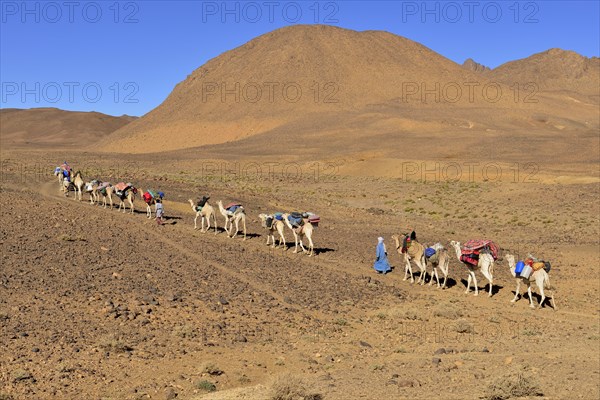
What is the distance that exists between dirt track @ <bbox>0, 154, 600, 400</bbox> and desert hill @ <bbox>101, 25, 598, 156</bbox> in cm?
6857

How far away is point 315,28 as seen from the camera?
153m

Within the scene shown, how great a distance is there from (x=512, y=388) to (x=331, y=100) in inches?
4524

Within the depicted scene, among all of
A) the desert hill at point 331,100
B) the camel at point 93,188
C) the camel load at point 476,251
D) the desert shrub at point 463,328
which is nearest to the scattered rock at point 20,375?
the desert shrub at point 463,328

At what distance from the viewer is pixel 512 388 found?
34.0ft

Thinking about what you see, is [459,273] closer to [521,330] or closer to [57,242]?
[521,330]

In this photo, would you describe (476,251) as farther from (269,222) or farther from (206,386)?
(206,386)

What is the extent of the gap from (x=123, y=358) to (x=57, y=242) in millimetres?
9438

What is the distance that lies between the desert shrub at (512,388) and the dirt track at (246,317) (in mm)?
313

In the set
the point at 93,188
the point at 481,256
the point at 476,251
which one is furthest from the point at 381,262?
the point at 93,188

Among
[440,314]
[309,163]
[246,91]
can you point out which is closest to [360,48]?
[246,91]

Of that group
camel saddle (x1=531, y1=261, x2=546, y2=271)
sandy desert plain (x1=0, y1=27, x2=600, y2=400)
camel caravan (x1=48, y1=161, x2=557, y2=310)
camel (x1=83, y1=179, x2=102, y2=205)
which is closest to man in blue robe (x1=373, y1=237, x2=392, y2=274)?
sandy desert plain (x1=0, y1=27, x2=600, y2=400)

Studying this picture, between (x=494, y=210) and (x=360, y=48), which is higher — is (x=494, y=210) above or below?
below

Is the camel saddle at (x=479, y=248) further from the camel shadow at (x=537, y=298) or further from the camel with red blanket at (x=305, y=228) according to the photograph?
the camel with red blanket at (x=305, y=228)

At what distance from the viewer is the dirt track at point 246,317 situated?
11828mm
